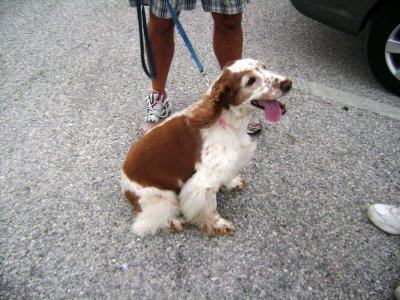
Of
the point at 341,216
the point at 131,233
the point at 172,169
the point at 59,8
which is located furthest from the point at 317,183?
the point at 59,8

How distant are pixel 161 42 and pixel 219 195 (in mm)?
1340

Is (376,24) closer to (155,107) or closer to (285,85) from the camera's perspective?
(285,85)

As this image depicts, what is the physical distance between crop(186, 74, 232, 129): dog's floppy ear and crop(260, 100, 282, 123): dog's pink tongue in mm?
246

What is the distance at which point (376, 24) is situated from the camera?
3.11 m

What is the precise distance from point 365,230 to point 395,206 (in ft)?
1.01

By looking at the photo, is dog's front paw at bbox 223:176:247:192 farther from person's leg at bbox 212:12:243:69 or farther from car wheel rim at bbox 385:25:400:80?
car wheel rim at bbox 385:25:400:80

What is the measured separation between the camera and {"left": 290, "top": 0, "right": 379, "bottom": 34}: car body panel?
3.07 m

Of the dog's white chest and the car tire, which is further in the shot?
the car tire

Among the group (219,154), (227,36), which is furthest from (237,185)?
(227,36)

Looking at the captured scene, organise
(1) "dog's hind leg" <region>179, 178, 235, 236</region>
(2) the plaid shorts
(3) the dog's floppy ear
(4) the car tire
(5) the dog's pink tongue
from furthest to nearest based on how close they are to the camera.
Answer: (4) the car tire → (2) the plaid shorts → (1) "dog's hind leg" <region>179, 178, 235, 236</region> → (5) the dog's pink tongue → (3) the dog's floppy ear

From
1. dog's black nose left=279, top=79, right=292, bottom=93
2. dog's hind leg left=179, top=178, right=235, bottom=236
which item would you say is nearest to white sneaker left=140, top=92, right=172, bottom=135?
dog's hind leg left=179, top=178, right=235, bottom=236

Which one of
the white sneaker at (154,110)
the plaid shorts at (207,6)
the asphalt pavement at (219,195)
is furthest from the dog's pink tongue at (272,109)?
the white sneaker at (154,110)

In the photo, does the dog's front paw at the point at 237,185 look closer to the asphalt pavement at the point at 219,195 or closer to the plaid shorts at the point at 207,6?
the asphalt pavement at the point at 219,195

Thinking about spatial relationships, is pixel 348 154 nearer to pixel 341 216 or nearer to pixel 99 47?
pixel 341 216
